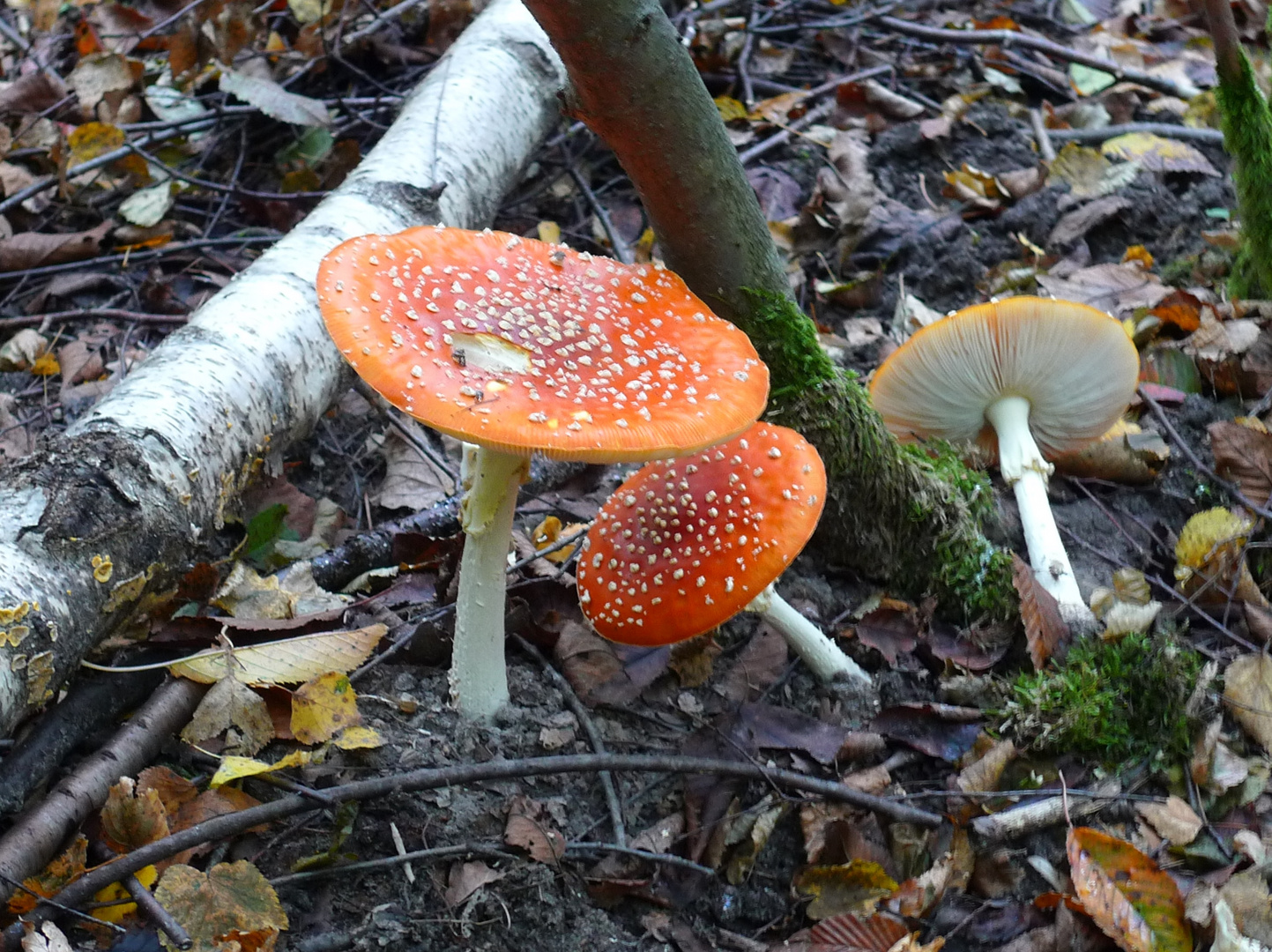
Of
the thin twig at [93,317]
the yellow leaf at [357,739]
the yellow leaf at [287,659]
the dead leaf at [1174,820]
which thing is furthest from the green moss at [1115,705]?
the thin twig at [93,317]

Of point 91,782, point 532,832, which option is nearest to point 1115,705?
point 532,832

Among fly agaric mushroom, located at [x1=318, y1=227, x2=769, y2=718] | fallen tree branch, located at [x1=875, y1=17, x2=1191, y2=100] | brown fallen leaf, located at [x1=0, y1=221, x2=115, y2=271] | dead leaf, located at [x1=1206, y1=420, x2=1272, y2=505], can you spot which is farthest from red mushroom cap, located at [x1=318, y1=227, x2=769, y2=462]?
fallen tree branch, located at [x1=875, y1=17, x2=1191, y2=100]

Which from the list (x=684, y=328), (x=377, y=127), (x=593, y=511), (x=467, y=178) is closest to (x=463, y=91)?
(x=467, y=178)

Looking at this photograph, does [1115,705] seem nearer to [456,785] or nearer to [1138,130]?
[456,785]

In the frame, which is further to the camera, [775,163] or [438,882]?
[775,163]

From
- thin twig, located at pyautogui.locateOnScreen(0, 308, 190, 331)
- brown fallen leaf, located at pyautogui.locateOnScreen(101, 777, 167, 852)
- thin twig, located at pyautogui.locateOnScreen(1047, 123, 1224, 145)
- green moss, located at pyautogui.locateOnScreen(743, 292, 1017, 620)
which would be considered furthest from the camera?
thin twig, located at pyautogui.locateOnScreen(1047, 123, 1224, 145)

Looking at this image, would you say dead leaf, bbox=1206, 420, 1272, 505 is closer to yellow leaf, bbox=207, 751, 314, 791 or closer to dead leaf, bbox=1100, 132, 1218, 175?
dead leaf, bbox=1100, 132, 1218, 175

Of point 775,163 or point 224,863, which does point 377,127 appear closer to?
point 775,163
